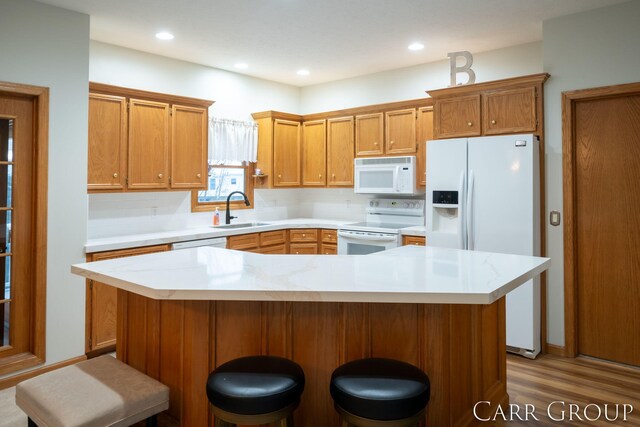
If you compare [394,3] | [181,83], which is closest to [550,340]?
[394,3]

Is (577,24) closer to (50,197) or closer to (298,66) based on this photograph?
(298,66)

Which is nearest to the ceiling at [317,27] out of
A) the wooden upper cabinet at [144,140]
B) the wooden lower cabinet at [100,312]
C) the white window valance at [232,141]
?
the wooden upper cabinet at [144,140]

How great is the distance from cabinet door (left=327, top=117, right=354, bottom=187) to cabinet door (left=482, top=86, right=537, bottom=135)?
5.99 ft

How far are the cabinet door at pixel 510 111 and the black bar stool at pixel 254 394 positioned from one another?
10.0 feet

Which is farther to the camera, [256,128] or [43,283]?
[256,128]

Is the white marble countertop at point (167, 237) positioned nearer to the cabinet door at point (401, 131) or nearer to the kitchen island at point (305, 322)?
the cabinet door at point (401, 131)

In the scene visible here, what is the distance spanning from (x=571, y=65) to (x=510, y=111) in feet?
1.87

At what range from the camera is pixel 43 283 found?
11.0ft

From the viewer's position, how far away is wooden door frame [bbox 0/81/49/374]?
333 centimetres

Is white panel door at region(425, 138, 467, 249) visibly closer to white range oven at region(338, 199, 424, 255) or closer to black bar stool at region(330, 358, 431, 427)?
white range oven at region(338, 199, 424, 255)

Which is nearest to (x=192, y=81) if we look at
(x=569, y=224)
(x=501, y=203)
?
(x=501, y=203)

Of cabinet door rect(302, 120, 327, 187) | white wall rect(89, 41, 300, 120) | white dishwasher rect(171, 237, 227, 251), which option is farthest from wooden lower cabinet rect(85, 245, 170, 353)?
cabinet door rect(302, 120, 327, 187)

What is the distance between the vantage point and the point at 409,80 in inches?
205

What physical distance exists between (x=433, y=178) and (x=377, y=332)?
237cm
